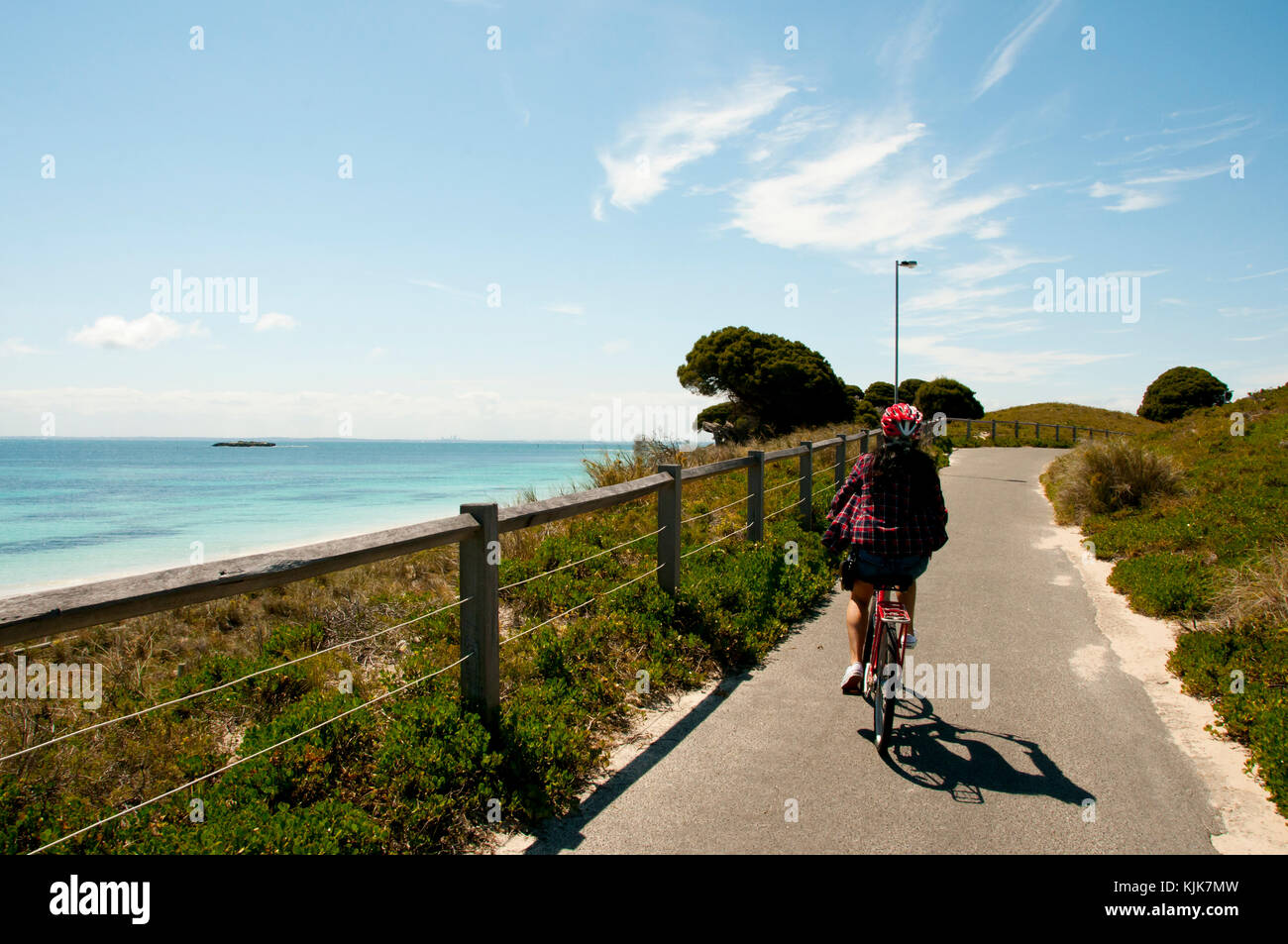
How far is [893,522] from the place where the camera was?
15.3 ft

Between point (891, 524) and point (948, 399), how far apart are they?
2039 inches

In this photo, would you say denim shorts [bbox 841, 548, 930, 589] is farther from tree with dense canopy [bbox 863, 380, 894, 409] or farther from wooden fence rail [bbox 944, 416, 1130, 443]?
tree with dense canopy [bbox 863, 380, 894, 409]

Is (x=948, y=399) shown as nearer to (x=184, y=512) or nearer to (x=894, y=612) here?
(x=184, y=512)

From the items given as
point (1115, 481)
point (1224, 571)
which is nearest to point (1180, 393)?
point (1115, 481)

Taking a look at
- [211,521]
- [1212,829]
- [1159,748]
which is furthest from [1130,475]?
[211,521]

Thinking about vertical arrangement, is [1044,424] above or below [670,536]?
above

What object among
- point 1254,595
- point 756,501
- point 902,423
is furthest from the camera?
point 756,501

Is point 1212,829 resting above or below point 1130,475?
below
